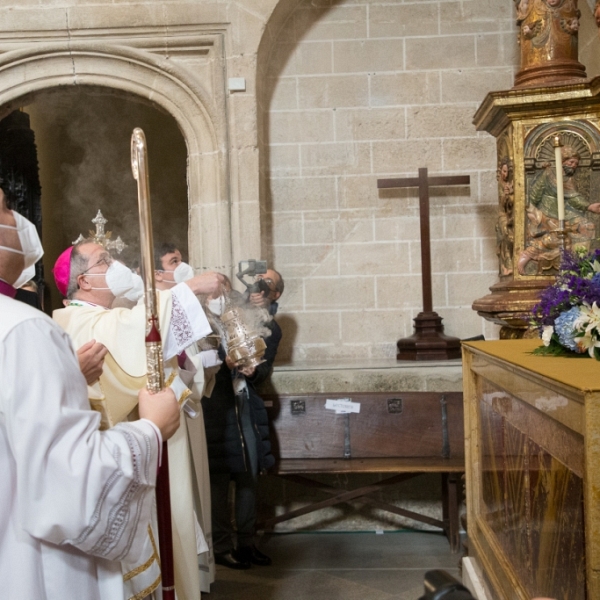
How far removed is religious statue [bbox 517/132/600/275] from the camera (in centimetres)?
368

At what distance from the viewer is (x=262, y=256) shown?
20.0ft

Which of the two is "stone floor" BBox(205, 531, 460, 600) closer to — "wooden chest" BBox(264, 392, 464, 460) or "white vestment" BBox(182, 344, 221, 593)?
"white vestment" BBox(182, 344, 221, 593)

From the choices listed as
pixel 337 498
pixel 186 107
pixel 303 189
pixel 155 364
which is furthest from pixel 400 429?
pixel 155 364

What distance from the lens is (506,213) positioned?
390cm

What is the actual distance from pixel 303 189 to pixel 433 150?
1097 millimetres

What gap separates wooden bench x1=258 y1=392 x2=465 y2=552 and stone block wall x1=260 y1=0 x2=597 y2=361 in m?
1.18

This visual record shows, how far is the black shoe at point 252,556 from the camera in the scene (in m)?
4.89

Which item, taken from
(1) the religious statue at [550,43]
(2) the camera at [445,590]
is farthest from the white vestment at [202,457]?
(2) the camera at [445,590]

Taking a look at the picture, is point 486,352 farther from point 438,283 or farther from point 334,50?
point 334,50

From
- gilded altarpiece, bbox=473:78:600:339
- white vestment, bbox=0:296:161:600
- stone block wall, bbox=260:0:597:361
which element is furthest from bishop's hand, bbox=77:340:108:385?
stone block wall, bbox=260:0:597:361

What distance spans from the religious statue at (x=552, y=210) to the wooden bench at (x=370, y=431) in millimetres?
1684

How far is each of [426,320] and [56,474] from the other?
4617mm

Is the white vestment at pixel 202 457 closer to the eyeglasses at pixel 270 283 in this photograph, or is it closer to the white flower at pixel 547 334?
the eyeglasses at pixel 270 283

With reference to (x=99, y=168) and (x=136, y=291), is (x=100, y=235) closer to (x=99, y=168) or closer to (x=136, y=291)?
(x=136, y=291)
